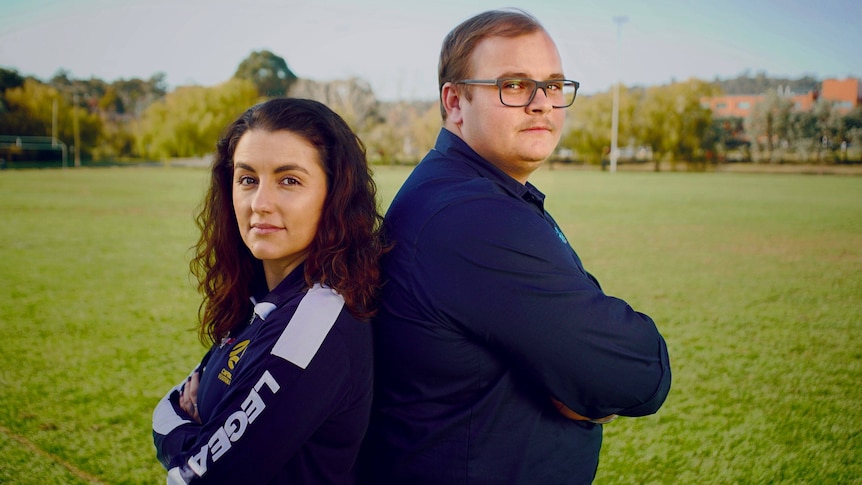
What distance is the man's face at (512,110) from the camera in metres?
1.96

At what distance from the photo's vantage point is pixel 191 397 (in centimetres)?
207

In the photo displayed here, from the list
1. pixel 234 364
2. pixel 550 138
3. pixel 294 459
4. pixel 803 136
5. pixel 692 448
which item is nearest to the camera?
pixel 294 459

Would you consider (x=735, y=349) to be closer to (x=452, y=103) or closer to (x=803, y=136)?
(x=452, y=103)

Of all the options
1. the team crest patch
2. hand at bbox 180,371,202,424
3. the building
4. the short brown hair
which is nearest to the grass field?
hand at bbox 180,371,202,424

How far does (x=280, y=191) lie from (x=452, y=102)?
70 centimetres

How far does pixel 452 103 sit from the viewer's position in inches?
84.3

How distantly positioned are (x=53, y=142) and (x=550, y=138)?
7406 centimetres

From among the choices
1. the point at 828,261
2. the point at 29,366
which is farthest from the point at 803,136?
the point at 29,366

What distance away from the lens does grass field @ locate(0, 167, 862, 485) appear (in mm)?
3684

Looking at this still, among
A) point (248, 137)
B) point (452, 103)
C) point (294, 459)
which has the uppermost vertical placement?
point (452, 103)

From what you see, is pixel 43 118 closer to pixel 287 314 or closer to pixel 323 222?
pixel 323 222

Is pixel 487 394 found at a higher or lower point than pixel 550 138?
lower

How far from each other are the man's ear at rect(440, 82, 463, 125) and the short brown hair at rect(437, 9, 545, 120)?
0.03 meters

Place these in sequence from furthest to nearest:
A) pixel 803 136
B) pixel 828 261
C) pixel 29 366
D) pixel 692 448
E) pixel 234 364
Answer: pixel 803 136, pixel 828 261, pixel 29 366, pixel 692 448, pixel 234 364
